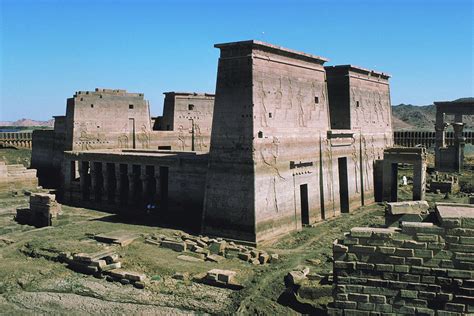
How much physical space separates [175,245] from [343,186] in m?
→ 13.6

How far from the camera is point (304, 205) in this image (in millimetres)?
25000

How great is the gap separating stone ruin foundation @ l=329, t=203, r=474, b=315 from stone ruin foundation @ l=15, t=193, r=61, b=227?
18.3 meters

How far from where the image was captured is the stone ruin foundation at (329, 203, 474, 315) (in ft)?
33.3

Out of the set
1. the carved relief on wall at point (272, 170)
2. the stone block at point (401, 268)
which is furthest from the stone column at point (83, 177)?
the stone block at point (401, 268)

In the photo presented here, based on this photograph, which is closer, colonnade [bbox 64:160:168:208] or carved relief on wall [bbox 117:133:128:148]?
colonnade [bbox 64:160:168:208]

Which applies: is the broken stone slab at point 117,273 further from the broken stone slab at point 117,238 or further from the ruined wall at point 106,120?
the ruined wall at point 106,120

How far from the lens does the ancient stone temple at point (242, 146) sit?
20859 mm

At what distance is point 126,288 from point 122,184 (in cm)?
1308

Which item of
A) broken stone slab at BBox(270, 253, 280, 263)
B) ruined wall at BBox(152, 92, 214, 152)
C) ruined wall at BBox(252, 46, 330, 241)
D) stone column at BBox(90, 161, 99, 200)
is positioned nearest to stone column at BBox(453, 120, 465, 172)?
ruined wall at BBox(252, 46, 330, 241)

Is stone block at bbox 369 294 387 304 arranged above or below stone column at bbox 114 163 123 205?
below

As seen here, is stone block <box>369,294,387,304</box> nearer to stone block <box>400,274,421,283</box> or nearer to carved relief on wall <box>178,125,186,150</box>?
stone block <box>400,274,421,283</box>

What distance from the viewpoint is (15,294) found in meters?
15.6

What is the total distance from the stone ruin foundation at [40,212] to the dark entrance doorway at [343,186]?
16567 mm

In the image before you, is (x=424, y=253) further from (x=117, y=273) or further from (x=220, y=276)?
(x=117, y=273)
